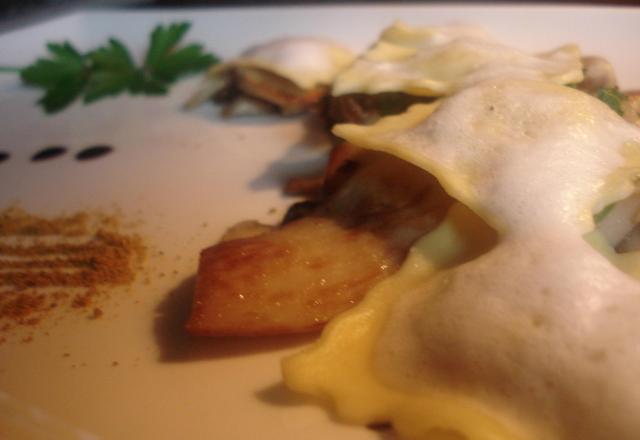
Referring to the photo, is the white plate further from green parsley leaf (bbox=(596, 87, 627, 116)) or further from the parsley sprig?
green parsley leaf (bbox=(596, 87, 627, 116))

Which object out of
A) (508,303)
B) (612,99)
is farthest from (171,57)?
(508,303)

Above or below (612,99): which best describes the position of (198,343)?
below

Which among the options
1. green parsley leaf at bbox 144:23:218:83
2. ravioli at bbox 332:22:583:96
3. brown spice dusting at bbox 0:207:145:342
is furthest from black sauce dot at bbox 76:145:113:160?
ravioli at bbox 332:22:583:96

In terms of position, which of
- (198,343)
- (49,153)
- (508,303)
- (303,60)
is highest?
(508,303)

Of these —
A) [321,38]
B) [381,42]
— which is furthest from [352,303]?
[321,38]

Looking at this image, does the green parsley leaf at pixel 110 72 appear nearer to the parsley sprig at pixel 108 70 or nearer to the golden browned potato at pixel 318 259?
the parsley sprig at pixel 108 70

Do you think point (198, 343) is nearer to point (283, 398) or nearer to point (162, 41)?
point (283, 398)
